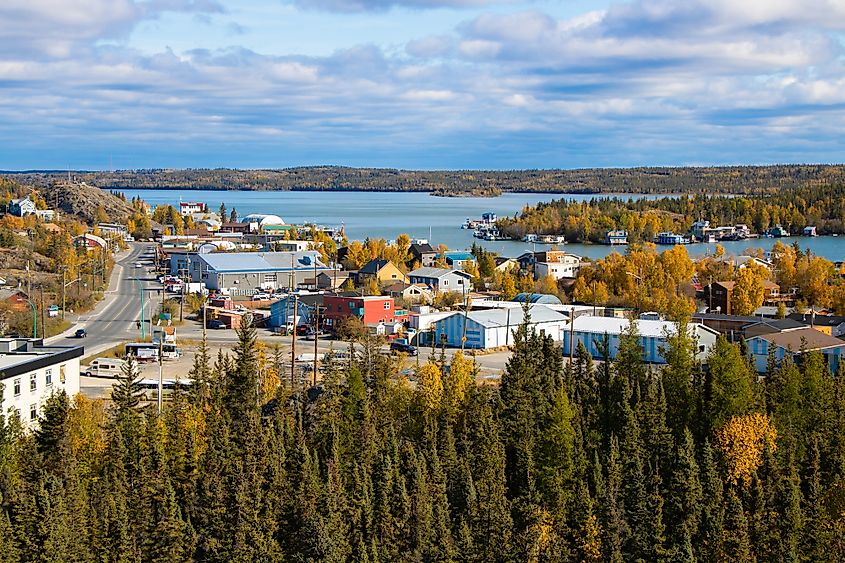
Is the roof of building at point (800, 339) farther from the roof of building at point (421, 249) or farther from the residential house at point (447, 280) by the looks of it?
the roof of building at point (421, 249)

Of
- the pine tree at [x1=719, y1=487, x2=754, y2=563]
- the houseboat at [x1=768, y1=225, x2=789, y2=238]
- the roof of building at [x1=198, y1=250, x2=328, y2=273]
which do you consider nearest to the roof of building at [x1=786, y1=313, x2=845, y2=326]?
the pine tree at [x1=719, y1=487, x2=754, y2=563]

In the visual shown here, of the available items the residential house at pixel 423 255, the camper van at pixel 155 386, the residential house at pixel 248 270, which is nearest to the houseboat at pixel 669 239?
the residential house at pixel 423 255

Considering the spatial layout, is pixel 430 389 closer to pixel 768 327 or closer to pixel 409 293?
pixel 768 327

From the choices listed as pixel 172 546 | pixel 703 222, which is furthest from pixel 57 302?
pixel 703 222

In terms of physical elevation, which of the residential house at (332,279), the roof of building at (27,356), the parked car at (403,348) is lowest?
the parked car at (403,348)

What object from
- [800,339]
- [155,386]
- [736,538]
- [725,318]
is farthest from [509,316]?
[736,538]

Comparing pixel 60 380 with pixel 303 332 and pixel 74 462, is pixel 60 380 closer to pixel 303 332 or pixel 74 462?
pixel 74 462

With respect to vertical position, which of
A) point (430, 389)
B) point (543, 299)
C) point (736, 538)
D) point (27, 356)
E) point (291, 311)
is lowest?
point (736, 538)
